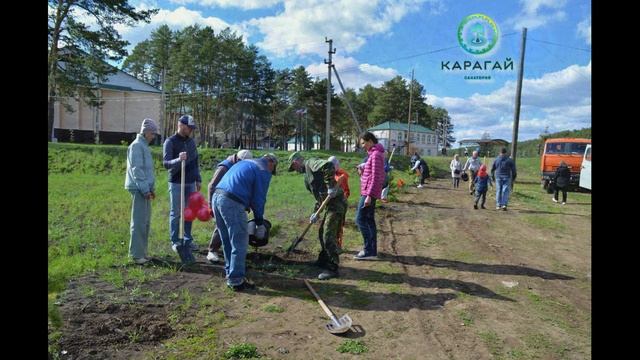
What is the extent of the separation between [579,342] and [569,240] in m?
5.56

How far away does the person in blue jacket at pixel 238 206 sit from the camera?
4.93 metres

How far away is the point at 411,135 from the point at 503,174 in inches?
2271

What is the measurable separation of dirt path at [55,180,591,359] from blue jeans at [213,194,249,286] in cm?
25

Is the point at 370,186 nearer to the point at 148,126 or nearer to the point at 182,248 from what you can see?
the point at 182,248

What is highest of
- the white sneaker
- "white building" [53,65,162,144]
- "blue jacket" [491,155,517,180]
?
"white building" [53,65,162,144]

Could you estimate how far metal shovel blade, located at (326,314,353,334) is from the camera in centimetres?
403

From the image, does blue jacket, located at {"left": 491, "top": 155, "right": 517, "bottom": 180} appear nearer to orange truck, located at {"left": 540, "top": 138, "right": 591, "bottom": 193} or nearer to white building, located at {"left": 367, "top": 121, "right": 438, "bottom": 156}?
orange truck, located at {"left": 540, "top": 138, "right": 591, "bottom": 193}

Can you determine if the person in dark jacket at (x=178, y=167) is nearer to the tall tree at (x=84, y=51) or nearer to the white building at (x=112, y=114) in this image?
the tall tree at (x=84, y=51)

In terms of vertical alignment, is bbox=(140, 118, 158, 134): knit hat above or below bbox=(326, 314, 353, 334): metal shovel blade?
above

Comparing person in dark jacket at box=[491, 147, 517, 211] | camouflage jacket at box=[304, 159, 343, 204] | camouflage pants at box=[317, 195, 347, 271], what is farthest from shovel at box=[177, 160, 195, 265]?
person in dark jacket at box=[491, 147, 517, 211]

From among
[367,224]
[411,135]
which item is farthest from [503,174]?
[411,135]

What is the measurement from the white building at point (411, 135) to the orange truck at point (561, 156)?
39617 millimetres

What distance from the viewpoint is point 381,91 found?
66.8m
